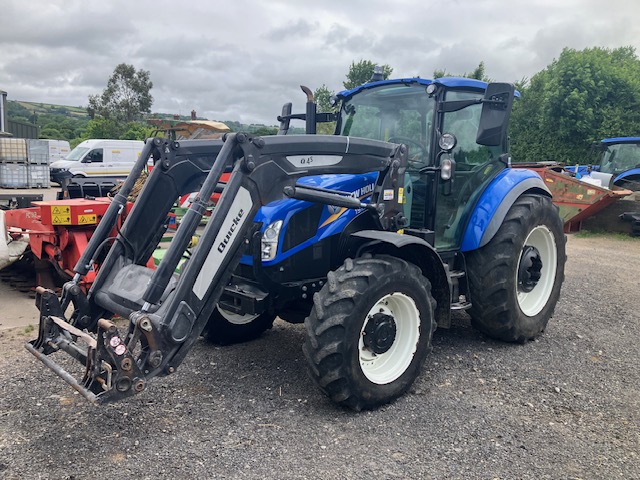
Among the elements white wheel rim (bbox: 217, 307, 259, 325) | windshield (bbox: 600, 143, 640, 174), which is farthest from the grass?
white wheel rim (bbox: 217, 307, 259, 325)

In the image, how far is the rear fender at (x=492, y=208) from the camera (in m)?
4.69

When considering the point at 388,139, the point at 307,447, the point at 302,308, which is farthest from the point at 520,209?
the point at 307,447

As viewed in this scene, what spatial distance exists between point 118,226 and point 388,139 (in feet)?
7.66

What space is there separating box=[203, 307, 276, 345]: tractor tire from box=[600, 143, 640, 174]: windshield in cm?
1331

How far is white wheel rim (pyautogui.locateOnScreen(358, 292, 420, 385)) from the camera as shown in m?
3.77

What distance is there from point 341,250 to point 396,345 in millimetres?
814

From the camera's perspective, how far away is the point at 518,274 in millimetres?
5047

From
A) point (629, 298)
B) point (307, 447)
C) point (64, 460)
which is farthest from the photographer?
point (629, 298)

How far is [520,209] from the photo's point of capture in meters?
4.88

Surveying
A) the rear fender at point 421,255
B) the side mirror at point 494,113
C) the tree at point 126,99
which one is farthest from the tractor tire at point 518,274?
the tree at point 126,99

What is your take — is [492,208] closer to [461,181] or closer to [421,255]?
[461,181]

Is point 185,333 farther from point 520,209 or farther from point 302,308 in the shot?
point 520,209

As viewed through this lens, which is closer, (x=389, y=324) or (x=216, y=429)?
(x=216, y=429)

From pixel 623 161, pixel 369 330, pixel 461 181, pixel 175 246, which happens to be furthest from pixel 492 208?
pixel 623 161
